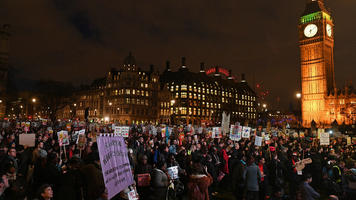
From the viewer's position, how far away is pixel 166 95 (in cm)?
9719

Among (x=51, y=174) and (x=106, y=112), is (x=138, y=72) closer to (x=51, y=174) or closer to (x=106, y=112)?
(x=106, y=112)

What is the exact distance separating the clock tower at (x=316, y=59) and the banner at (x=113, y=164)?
8464 centimetres

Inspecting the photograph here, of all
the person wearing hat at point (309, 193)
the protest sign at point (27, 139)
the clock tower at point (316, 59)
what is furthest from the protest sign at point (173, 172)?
the clock tower at point (316, 59)

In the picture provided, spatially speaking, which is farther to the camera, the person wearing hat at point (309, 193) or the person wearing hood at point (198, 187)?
the person wearing hat at point (309, 193)

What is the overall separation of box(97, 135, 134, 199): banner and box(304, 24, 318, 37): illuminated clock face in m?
90.7

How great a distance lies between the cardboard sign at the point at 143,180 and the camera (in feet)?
23.1

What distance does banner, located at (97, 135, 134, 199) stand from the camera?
198 inches

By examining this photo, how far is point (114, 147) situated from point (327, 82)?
89.4 metres

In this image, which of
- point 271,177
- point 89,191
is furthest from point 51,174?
point 271,177

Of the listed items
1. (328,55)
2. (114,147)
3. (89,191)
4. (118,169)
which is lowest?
(89,191)

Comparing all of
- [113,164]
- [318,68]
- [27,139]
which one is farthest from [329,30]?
[113,164]

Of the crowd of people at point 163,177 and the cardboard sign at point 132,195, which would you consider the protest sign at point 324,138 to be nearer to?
the crowd of people at point 163,177

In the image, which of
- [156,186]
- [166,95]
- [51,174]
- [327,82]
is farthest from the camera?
[166,95]

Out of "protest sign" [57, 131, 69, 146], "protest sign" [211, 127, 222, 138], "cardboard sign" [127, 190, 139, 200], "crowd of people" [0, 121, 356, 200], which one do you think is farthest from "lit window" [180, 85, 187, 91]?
"cardboard sign" [127, 190, 139, 200]
